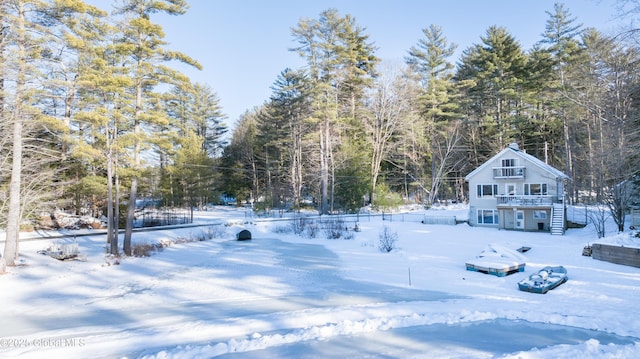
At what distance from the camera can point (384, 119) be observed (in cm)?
3750

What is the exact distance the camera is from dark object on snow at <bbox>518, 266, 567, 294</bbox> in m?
9.89

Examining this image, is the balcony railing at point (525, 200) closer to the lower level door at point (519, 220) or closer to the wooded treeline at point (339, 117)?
the lower level door at point (519, 220)

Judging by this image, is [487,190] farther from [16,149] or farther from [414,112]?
[16,149]

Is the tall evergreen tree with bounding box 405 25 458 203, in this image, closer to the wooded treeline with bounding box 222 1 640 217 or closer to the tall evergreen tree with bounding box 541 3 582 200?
the wooded treeline with bounding box 222 1 640 217

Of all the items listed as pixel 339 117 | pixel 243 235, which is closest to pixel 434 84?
pixel 339 117

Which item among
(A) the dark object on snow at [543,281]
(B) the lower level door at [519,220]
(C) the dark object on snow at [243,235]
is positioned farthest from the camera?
(B) the lower level door at [519,220]

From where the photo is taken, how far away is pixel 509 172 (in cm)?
2584

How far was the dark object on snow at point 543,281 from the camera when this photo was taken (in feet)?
32.4

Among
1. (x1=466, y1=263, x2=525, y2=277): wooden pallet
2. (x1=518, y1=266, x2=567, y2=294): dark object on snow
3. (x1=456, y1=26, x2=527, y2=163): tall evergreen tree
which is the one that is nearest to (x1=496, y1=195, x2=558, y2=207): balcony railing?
(x1=456, y1=26, x2=527, y2=163): tall evergreen tree

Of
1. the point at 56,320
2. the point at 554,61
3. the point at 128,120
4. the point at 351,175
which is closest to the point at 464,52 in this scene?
the point at 554,61

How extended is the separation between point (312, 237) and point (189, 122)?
3121cm

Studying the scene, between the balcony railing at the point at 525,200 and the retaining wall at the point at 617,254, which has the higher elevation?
the balcony railing at the point at 525,200

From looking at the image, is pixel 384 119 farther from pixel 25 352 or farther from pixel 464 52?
pixel 25 352

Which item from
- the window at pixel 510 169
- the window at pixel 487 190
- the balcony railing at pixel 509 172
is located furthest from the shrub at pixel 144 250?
the window at pixel 510 169
